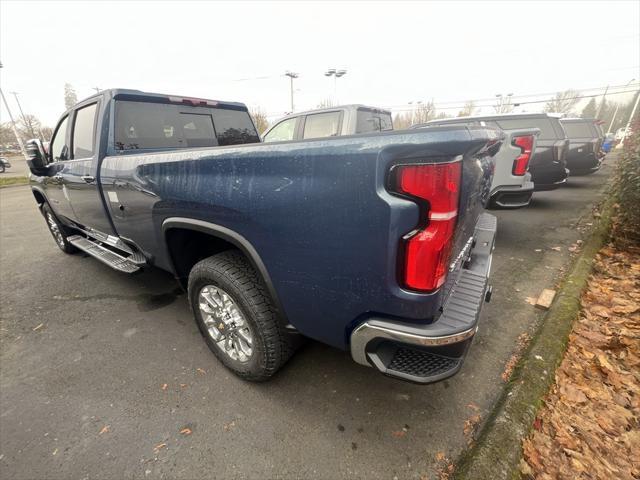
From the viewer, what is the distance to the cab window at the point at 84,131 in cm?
302

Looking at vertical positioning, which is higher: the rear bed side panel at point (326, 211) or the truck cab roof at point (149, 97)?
the truck cab roof at point (149, 97)

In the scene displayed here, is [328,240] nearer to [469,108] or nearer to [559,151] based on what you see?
[559,151]

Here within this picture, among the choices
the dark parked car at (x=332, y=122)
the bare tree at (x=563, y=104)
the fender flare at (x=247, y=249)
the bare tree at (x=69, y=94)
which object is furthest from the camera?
the bare tree at (x=69, y=94)

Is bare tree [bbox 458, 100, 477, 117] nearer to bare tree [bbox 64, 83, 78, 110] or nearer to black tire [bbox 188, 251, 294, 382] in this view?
black tire [bbox 188, 251, 294, 382]

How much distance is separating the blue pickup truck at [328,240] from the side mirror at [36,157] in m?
1.98

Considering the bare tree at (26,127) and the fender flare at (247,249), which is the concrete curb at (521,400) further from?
the bare tree at (26,127)

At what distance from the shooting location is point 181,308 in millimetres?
3143

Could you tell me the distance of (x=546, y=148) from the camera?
610 centimetres

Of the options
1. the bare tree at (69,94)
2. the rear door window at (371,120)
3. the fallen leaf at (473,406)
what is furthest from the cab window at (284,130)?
the bare tree at (69,94)

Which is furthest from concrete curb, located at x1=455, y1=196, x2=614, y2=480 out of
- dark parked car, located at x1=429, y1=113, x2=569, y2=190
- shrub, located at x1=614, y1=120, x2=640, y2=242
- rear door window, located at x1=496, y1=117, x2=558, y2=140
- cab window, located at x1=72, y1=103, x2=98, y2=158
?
rear door window, located at x1=496, y1=117, x2=558, y2=140

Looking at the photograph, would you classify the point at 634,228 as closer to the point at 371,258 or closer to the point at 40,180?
the point at 371,258

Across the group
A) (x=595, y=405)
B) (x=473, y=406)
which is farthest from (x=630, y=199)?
(x=473, y=406)

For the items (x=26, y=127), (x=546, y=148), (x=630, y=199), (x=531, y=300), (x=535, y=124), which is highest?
(x=535, y=124)

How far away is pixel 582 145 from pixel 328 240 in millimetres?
11166
